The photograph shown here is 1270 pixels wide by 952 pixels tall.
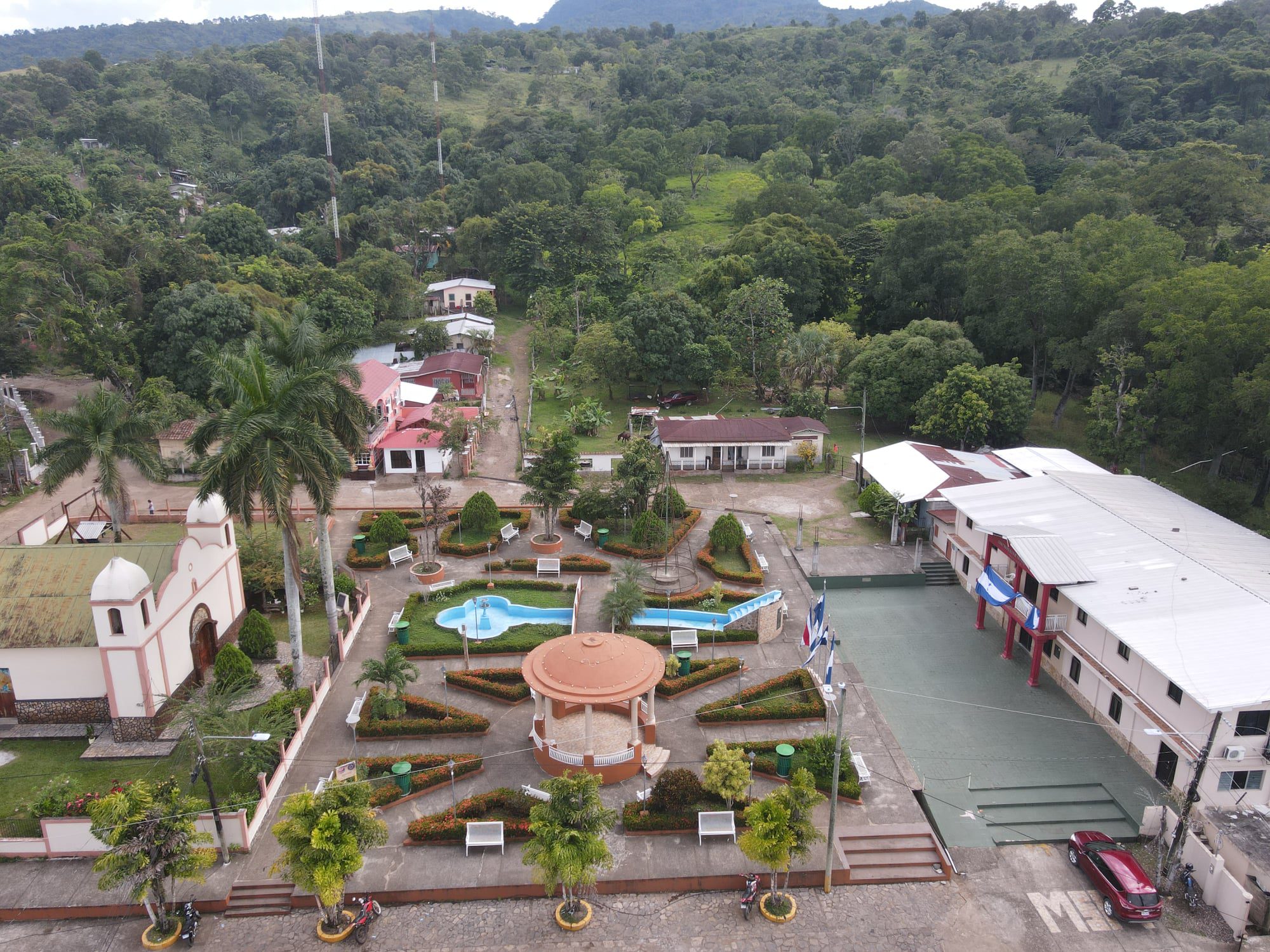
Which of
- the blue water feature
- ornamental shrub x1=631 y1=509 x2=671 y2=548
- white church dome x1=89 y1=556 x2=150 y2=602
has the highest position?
white church dome x1=89 y1=556 x2=150 y2=602

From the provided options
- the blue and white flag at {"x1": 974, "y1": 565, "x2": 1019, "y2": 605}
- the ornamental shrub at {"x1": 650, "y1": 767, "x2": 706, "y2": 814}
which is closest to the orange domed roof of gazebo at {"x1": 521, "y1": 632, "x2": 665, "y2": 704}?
the ornamental shrub at {"x1": 650, "y1": 767, "x2": 706, "y2": 814}

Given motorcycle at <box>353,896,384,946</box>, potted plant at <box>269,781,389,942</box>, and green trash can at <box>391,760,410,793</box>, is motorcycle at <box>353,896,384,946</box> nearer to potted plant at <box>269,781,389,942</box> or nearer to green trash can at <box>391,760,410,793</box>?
potted plant at <box>269,781,389,942</box>

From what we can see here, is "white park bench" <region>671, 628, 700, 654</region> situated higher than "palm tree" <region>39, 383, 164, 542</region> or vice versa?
"palm tree" <region>39, 383, 164, 542</region>

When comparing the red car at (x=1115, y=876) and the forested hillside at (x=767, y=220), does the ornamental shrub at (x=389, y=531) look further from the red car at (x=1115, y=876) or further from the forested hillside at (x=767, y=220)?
the red car at (x=1115, y=876)

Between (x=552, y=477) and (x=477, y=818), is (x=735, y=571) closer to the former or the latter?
(x=552, y=477)

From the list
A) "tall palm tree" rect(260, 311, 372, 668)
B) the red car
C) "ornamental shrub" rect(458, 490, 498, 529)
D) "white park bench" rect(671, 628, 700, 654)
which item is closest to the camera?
the red car

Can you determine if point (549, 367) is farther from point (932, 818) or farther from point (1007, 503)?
point (932, 818)

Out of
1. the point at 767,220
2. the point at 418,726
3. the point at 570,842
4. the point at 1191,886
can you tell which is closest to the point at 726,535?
the point at 418,726
